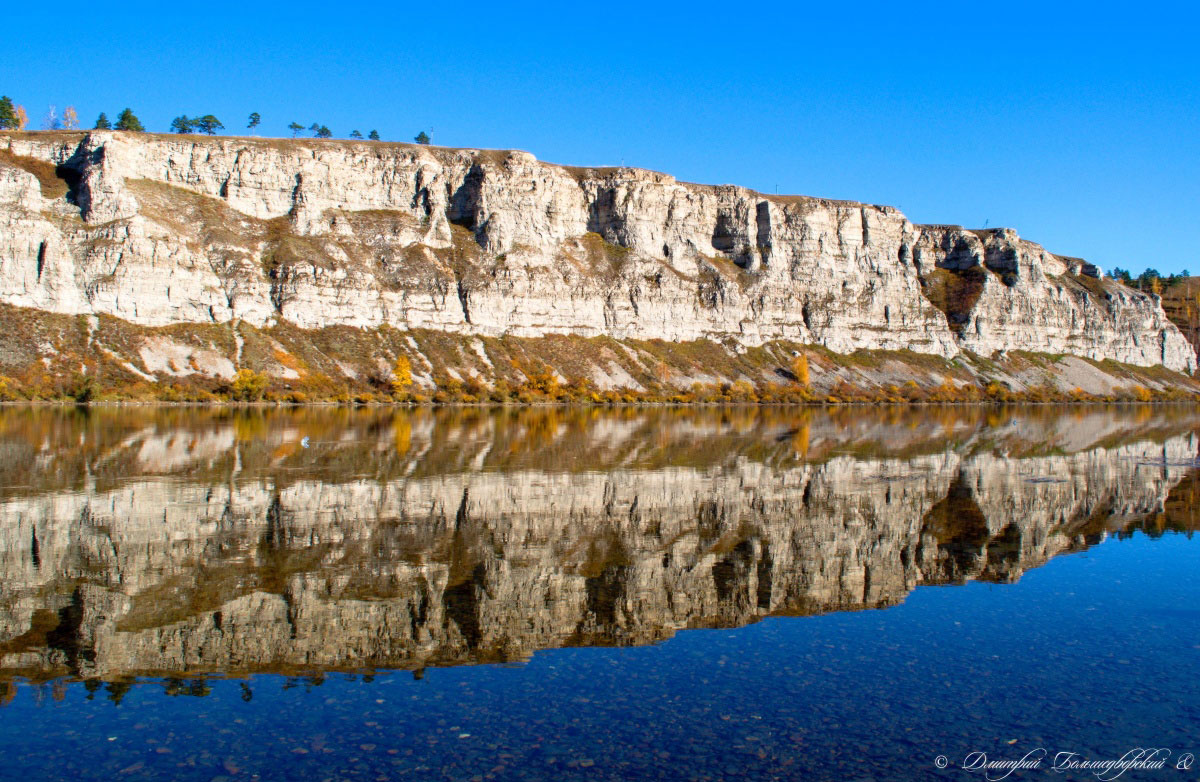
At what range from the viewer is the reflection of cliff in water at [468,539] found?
13164 millimetres

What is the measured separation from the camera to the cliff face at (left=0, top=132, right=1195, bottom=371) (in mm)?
112500

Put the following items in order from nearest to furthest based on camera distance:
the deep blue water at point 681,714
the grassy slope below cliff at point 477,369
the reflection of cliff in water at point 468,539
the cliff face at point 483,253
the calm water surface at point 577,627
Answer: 1. the deep blue water at point 681,714
2. the calm water surface at point 577,627
3. the reflection of cliff in water at point 468,539
4. the grassy slope below cliff at point 477,369
5. the cliff face at point 483,253

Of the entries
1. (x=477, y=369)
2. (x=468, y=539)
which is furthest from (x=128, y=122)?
(x=468, y=539)

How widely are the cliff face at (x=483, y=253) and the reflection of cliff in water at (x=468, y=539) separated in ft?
261

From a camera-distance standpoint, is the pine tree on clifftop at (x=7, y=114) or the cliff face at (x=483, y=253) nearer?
the cliff face at (x=483, y=253)

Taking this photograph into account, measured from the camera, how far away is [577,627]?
1384 cm

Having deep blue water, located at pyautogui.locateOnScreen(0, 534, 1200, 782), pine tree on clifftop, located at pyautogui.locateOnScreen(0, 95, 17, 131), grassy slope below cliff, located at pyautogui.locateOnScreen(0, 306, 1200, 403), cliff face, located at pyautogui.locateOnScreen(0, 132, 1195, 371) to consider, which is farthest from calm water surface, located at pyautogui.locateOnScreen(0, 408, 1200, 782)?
pine tree on clifftop, located at pyautogui.locateOnScreen(0, 95, 17, 131)

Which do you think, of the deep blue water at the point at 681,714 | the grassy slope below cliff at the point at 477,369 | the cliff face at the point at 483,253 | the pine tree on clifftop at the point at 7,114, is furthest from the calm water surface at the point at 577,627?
the pine tree on clifftop at the point at 7,114

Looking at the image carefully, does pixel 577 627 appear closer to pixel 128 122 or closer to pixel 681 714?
pixel 681 714

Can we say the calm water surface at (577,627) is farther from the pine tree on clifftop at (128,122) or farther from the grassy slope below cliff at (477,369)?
the pine tree on clifftop at (128,122)

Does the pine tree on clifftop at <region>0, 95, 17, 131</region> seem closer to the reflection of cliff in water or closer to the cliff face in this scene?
the cliff face

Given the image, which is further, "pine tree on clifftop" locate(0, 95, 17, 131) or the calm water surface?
"pine tree on clifftop" locate(0, 95, 17, 131)

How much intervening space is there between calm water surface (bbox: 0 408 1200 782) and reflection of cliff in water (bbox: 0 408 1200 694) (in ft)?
0.35

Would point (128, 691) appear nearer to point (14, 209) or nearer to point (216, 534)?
point (216, 534)
